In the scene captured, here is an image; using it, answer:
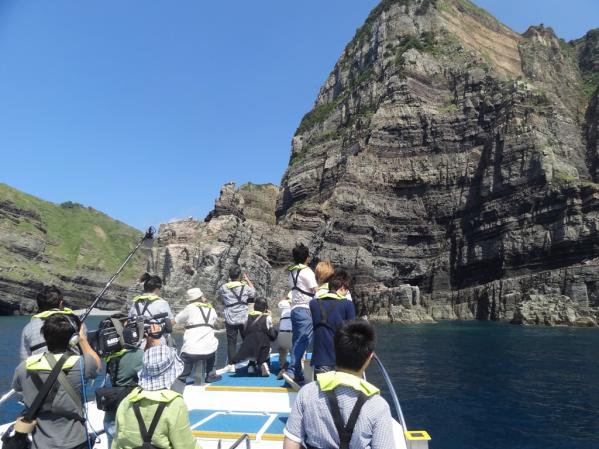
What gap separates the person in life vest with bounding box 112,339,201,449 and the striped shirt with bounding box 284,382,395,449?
122cm

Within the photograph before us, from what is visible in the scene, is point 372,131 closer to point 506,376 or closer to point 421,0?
point 421,0

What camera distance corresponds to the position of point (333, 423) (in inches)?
140

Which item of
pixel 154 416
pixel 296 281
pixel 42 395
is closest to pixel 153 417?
pixel 154 416

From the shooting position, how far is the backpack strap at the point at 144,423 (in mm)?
4203

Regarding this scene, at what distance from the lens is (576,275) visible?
2901 inches

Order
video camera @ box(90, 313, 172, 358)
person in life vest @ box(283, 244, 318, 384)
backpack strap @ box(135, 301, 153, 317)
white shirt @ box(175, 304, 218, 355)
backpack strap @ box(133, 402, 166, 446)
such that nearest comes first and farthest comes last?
backpack strap @ box(133, 402, 166, 446)
video camera @ box(90, 313, 172, 358)
backpack strap @ box(135, 301, 153, 317)
person in life vest @ box(283, 244, 318, 384)
white shirt @ box(175, 304, 218, 355)

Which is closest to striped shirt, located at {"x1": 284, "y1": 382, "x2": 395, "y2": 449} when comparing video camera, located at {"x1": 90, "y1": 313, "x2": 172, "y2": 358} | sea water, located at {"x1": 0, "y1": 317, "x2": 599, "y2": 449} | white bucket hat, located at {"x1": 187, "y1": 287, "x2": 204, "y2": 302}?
video camera, located at {"x1": 90, "y1": 313, "x2": 172, "y2": 358}

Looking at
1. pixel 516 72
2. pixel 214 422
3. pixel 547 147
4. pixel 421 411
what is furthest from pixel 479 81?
pixel 214 422

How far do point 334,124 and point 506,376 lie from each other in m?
97.7

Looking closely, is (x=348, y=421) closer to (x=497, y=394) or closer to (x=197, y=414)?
(x=197, y=414)

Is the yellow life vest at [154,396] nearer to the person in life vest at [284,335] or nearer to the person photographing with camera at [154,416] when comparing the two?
the person photographing with camera at [154,416]

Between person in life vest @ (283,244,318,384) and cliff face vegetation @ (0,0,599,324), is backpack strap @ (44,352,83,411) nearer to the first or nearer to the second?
person in life vest @ (283,244,318,384)

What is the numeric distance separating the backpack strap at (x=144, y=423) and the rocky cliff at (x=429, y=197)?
73.6 metres

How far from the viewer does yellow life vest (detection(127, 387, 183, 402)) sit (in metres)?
4.27
